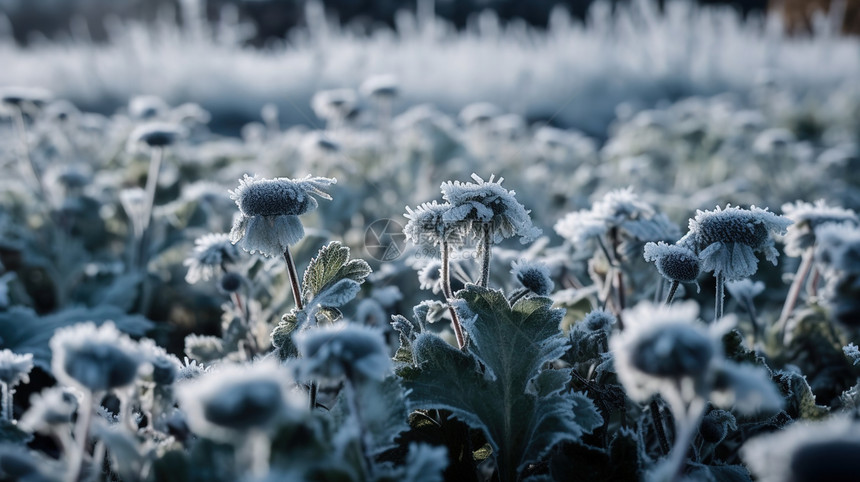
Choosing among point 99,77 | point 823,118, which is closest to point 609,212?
point 823,118

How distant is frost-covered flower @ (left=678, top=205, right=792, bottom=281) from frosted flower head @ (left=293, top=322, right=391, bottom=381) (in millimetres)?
774

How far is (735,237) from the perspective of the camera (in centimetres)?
145

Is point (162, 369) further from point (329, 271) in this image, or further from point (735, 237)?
point (735, 237)

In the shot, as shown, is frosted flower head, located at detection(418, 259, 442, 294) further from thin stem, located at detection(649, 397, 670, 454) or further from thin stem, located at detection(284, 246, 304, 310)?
thin stem, located at detection(649, 397, 670, 454)

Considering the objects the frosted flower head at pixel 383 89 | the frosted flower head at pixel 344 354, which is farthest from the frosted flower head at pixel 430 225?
the frosted flower head at pixel 383 89

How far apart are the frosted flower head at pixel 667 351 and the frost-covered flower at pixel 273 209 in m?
0.73

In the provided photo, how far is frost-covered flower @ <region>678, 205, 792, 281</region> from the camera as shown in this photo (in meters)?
1.43

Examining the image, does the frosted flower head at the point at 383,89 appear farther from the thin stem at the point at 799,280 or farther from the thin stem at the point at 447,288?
the thin stem at the point at 447,288

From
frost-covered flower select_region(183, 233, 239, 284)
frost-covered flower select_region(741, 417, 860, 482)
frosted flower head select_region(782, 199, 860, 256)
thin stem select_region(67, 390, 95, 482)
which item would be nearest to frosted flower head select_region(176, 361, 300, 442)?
thin stem select_region(67, 390, 95, 482)

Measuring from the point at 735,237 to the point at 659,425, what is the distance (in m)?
0.40

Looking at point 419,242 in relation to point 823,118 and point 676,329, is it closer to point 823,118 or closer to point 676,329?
point 676,329

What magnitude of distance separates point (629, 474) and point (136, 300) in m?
2.20

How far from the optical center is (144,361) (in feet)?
3.28

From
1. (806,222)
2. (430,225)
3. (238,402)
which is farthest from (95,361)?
(806,222)
